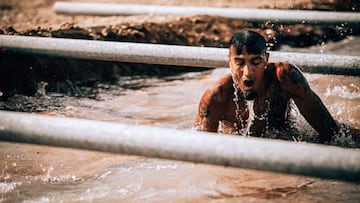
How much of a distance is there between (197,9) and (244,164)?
3924 mm

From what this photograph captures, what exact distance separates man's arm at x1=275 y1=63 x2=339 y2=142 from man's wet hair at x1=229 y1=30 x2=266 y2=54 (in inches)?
9.7

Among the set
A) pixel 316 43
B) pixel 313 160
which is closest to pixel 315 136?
pixel 313 160

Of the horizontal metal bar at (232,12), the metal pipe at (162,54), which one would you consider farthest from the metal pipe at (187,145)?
the horizontal metal bar at (232,12)

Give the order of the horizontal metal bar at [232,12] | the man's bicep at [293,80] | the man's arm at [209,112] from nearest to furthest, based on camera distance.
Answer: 1. the man's bicep at [293,80]
2. the man's arm at [209,112]
3. the horizontal metal bar at [232,12]

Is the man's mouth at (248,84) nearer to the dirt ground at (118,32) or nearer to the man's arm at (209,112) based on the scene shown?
the man's arm at (209,112)

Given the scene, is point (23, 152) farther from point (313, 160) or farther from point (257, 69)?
point (313, 160)

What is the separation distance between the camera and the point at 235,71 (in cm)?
→ 278

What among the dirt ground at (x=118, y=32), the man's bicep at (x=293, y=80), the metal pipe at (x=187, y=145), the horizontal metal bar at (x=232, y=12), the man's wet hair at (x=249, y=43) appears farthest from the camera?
the dirt ground at (x=118, y=32)

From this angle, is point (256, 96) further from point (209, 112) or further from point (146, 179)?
point (146, 179)

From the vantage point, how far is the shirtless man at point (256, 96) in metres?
2.72

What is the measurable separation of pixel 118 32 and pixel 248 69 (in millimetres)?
2656

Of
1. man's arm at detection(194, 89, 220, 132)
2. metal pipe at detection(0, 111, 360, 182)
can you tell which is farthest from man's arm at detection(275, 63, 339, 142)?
metal pipe at detection(0, 111, 360, 182)

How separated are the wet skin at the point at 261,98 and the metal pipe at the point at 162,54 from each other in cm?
28

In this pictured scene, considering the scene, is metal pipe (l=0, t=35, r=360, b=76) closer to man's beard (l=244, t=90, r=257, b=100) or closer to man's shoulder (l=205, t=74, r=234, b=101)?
man's shoulder (l=205, t=74, r=234, b=101)
